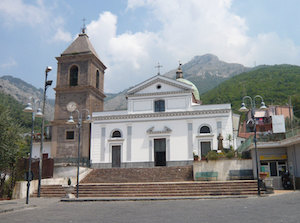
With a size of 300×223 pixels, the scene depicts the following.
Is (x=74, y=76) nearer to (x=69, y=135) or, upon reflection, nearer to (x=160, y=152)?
(x=69, y=135)

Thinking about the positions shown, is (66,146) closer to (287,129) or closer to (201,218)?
(287,129)

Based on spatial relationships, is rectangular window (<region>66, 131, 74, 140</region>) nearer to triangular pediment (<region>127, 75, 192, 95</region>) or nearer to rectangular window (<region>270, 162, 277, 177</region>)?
triangular pediment (<region>127, 75, 192, 95</region>)

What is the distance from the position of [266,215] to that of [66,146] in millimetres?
26048

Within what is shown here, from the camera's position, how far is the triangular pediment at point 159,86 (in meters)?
32.3

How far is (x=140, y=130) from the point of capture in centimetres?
3212

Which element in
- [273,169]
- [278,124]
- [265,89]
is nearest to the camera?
[278,124]

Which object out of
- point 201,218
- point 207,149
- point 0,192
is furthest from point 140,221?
point 207,149

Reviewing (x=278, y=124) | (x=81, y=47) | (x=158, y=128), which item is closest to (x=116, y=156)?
(x=158, y=128)

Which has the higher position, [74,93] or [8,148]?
[74,93]

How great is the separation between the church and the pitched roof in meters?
0.73

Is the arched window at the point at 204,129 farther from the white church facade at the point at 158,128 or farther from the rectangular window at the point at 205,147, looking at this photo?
the rectangular window at the point at 205,147

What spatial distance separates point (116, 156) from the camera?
31969 mm

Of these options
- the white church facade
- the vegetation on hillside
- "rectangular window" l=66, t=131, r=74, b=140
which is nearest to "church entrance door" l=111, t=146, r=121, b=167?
the white church facade

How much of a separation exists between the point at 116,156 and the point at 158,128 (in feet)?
17.6
